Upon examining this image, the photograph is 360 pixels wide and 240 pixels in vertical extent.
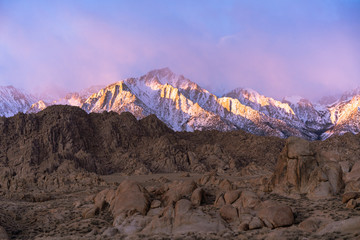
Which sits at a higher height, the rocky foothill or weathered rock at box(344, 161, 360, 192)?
weathered rock at box(344, 161, 360, 192)

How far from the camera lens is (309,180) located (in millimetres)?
25266

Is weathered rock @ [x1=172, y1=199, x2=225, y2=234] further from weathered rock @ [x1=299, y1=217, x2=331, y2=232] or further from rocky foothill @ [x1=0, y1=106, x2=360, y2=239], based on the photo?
weathered rock @ [x1=299, y1=217, x2=331, y2=232]

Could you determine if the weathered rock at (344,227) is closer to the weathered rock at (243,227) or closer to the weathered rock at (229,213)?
the weathered rock at (243,227)

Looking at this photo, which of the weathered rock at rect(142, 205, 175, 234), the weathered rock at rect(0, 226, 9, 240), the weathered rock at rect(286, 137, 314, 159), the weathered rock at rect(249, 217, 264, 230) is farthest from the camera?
the weathered rock at rect(286, 137, 314, 159)

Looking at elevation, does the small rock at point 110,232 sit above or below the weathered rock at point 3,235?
above

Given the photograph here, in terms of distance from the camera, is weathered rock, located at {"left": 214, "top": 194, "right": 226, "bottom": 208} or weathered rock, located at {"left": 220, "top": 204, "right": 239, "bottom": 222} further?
weathered rock, located at {"left": 214, "top": 194, "right": 226, "bottom": 208}

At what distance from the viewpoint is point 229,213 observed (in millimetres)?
20531

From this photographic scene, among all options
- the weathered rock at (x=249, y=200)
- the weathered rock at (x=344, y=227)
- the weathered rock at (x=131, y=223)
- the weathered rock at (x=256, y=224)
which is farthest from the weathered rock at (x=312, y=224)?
the weathered rock at (x=131, y=223)

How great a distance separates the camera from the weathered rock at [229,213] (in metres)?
20.2

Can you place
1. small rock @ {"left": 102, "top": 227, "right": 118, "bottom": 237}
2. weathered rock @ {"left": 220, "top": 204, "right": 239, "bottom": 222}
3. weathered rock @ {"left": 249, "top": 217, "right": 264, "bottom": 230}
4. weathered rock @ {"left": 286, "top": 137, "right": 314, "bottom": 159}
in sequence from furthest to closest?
weathered rock @ {"left": 286, "top": 137, "right": 314, "bottom": 159}, weathered rock @ {"left": 220, "top": 204, "right": 239, "bottom": 222}, small rock @ {"left": 102, "top": 227, "right": 118, "bottom": 237}, weathered rock @ {"left": 249, "top": 217, "right": 264, "bottom": 230}

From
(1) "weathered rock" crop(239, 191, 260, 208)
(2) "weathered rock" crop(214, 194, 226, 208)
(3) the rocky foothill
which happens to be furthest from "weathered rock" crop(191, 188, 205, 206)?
(1) "weathered rock" crop(239, 191, 260, 208)

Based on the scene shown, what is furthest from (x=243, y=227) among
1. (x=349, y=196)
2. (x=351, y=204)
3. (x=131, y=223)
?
(x=349, y=196)

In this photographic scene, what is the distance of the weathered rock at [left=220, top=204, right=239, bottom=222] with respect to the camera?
20.2 meters

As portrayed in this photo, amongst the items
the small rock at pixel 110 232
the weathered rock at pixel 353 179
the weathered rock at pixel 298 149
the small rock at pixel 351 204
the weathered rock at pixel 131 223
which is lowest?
the small rock at pixel 110 232
